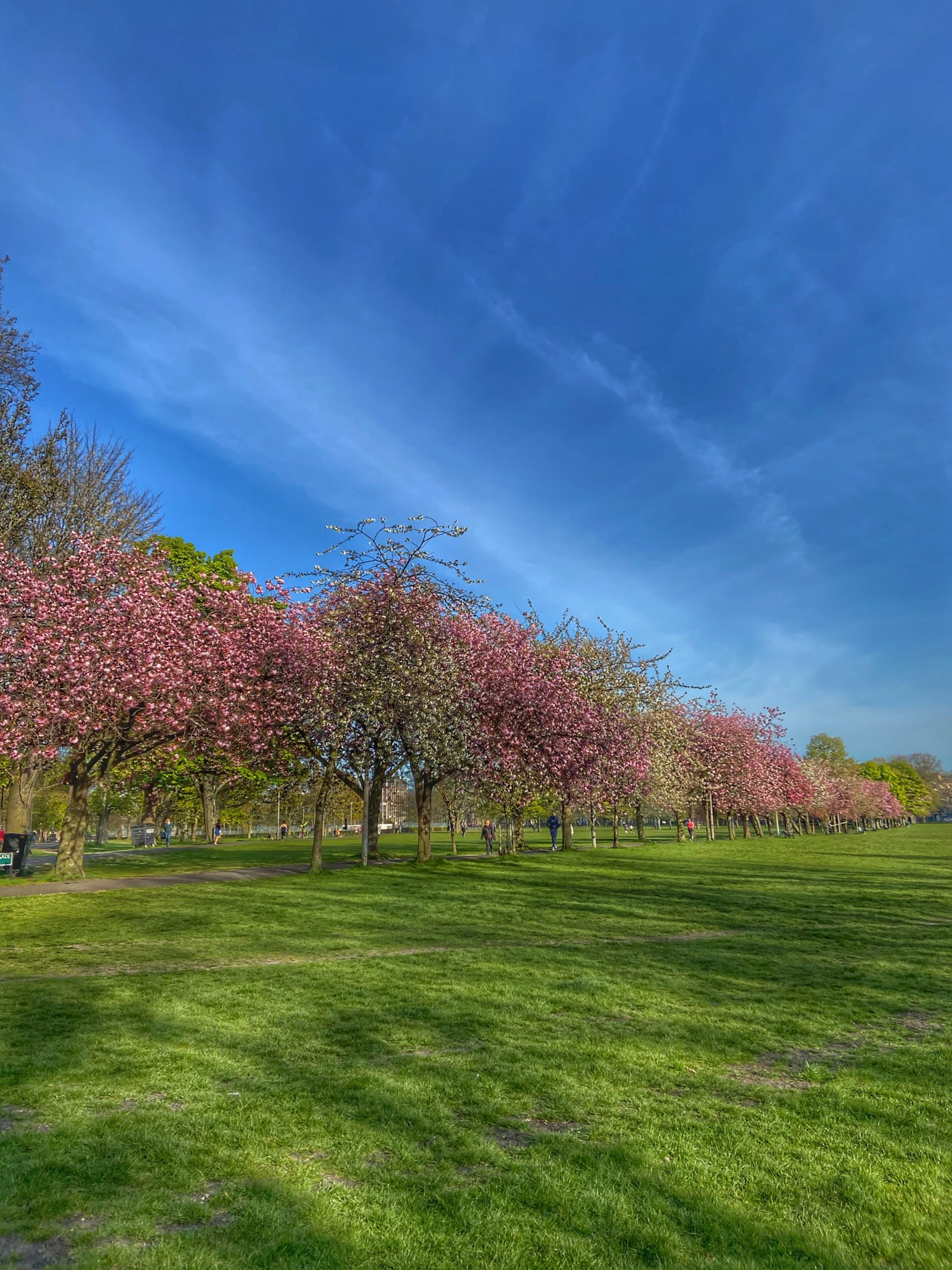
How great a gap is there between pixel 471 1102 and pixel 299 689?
23210 millimetres

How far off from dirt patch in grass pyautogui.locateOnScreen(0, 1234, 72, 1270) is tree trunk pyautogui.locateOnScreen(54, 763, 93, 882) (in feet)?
74.4

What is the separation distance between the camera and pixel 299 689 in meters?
28.4

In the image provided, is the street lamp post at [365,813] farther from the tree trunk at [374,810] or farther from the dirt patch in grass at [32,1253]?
the dirt patch in grass at [32,1253]

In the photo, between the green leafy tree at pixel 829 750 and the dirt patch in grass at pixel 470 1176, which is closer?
the dirt patch in grass at pixel 470 1176

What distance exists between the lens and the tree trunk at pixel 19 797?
29.8 m

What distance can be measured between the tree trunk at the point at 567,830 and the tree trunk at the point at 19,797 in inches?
968

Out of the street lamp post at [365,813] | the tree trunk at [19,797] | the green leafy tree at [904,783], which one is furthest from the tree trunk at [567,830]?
the green leafy tree at [904,783]

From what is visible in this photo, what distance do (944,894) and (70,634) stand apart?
28.5 metres

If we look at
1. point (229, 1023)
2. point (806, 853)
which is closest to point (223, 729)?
point (229, 1023)

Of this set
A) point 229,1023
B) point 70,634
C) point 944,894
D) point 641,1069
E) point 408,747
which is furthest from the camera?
point 408,747

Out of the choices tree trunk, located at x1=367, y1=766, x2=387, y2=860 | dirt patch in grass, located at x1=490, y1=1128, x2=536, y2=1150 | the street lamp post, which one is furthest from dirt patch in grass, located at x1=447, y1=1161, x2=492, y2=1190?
tree trunk, located at x1=367, y1=766, x2=387, y2=860

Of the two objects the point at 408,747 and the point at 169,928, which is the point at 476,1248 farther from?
the point at 408,747

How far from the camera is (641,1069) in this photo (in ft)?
23.7

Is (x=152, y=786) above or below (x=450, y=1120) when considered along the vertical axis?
above
